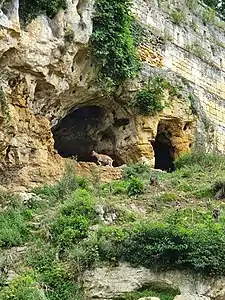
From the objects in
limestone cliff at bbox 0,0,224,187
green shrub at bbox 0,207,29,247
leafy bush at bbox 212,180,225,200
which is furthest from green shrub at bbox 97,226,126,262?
limestone cliff at bbox 0,0,224,187

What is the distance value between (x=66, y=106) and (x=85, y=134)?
177 cm

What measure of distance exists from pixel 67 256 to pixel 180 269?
176 cm

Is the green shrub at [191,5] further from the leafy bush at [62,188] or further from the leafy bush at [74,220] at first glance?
the leafy bush at [74,220]

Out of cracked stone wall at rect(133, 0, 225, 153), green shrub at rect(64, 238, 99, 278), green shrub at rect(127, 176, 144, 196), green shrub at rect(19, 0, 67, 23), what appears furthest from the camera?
cracked stone wall at rect(133, 0, 225, 153)

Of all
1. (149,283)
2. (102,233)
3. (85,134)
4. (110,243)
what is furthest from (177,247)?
(85,134)

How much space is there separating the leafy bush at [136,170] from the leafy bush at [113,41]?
90.4 inches

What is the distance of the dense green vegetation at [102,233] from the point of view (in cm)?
901

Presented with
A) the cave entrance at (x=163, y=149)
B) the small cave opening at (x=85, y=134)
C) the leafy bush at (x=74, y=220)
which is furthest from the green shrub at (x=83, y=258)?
the cave entrance at (x=163, y=149)

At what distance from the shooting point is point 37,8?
1405 centimetres

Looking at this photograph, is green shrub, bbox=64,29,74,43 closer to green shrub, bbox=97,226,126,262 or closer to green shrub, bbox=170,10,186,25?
green shrub, bbox=97,226,126,262

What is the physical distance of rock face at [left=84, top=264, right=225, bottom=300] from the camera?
8.88m

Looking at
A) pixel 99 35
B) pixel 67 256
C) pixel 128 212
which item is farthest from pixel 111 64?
pixel 67 256

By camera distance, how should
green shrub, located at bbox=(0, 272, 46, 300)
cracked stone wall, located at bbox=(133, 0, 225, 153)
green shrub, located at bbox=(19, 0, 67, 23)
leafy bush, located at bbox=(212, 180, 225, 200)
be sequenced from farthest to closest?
cracked stone wall, located at bbox=(133, 0, 225, 153) < green shrub, located at bbox=(19, 0, 67, 23) < leafy bush, located at bbox=(212, 180, 225, 200) < green shrub, located at bbox=(0, 272, 46, 300)

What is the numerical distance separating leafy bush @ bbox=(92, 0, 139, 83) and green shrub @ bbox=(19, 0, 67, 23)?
1.37m
